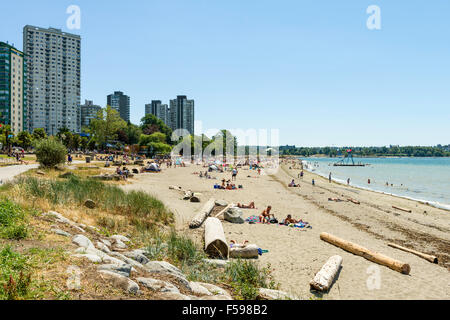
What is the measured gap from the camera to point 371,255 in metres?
9.66

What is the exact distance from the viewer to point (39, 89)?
416ft

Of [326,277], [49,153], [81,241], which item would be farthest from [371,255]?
[49,153]

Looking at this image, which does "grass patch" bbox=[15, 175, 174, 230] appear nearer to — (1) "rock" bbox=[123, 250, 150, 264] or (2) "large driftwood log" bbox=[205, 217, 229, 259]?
(2) "large driftwood log" bbox=[205, 217, 229, 259]

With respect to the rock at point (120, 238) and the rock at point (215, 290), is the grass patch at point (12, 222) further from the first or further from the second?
the rock at point (215, 290)

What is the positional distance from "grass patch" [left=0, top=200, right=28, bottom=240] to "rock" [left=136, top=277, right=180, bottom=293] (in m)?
3.18

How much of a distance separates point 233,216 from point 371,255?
687cm

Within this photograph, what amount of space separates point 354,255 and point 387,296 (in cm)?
300

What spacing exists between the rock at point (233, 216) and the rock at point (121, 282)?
10.1 meters

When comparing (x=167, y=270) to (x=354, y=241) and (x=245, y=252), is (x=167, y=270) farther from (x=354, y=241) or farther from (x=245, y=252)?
(x=354, y=241)

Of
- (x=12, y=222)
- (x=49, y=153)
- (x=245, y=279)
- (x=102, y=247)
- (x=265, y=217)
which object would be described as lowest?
(x=265, y=217)

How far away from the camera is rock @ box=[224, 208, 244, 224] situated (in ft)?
47.8

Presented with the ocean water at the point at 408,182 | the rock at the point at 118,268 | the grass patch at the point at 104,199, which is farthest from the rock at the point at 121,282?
the ocean water at the point at 408,182

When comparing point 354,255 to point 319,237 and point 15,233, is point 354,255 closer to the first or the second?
point 319,237
